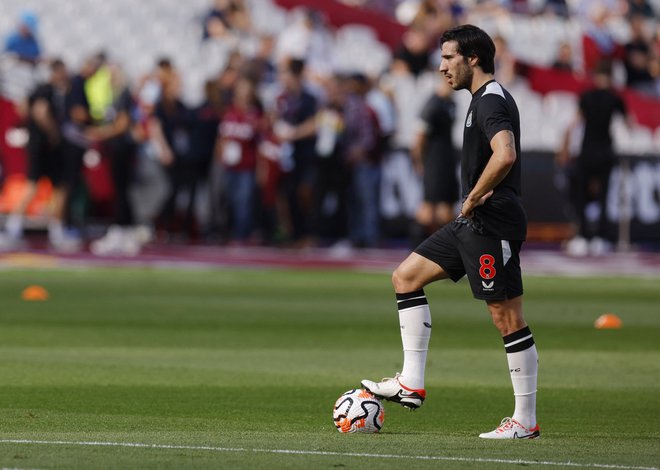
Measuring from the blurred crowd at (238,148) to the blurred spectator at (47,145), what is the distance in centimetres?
2

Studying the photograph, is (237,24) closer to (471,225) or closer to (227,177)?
(227,177)

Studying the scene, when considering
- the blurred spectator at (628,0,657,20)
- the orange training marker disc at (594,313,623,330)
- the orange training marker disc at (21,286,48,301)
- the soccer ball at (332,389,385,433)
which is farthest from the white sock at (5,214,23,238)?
the soccer ball at (332,389,385,433)

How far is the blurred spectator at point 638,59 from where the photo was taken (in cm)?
3238

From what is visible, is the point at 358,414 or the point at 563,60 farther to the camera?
the point at 563,60

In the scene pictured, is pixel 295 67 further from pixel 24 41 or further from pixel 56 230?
pixel 24 41

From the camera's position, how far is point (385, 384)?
901 cm

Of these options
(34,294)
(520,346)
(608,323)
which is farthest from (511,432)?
(34,294)

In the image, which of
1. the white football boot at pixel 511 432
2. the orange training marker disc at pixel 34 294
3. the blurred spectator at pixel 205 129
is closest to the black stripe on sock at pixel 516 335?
the white football boot at pixel 511 432

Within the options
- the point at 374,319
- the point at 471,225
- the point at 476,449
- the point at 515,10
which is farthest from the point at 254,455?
the point at 515,10

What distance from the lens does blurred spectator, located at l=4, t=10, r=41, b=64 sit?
28.9 metres

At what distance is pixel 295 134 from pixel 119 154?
2997 millimetres

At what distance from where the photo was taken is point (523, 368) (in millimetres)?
8719

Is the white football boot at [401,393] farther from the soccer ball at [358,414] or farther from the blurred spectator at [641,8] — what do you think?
the blurred spectator at [641,8]

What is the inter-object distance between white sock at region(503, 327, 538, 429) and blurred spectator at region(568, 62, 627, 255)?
17215 mm
